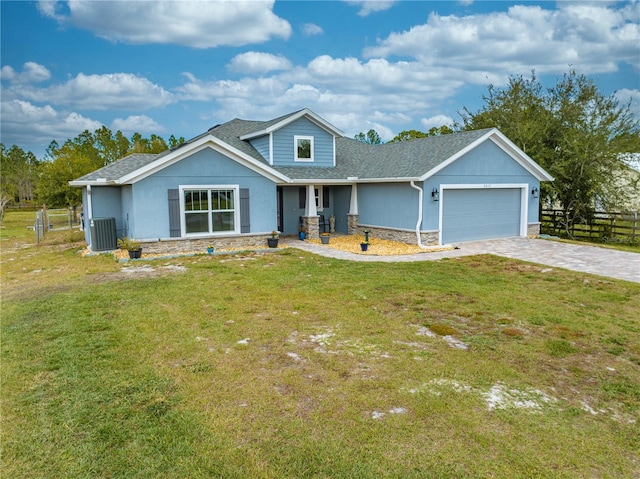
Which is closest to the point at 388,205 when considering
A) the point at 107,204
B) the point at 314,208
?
the point at 314,208

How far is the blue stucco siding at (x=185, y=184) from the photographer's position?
14.2 m

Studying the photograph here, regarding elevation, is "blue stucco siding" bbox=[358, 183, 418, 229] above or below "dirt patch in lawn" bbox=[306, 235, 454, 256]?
above

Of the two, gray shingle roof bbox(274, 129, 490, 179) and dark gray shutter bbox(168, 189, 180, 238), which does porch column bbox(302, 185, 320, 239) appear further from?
dark gray shutter bbox(168, 189, 180, 238)

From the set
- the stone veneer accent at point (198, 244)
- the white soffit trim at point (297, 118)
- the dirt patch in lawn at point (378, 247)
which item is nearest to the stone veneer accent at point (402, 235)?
the dirt patch in lawn at point (378, 247)

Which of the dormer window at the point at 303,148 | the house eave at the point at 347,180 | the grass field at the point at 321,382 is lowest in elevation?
the grass field at the point at 321,382

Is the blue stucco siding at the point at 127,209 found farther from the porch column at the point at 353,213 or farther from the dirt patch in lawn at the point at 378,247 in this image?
the porch column at the point at 353,213

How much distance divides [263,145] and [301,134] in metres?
1.77

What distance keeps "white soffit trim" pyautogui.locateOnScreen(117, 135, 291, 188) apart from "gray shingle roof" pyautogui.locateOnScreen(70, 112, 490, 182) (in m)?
0.37

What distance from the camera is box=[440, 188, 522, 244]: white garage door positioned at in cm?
1652

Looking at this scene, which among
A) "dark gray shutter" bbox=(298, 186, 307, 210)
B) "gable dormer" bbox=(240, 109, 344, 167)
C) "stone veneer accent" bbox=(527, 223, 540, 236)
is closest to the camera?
"gable dormer" bbox=(240, 109, 344, 167)

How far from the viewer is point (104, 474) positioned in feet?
10.8

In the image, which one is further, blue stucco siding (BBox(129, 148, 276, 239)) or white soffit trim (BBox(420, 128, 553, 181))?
white soffit trim (BBox(420, 128, 553, 181))

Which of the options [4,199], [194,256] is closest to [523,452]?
Result: [194,256]

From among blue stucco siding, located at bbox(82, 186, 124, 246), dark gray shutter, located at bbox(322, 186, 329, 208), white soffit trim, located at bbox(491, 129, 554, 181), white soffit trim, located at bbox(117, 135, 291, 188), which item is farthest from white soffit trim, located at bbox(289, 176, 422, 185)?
blue stucco siding, located at bbox(82, 186, 124, 246)
